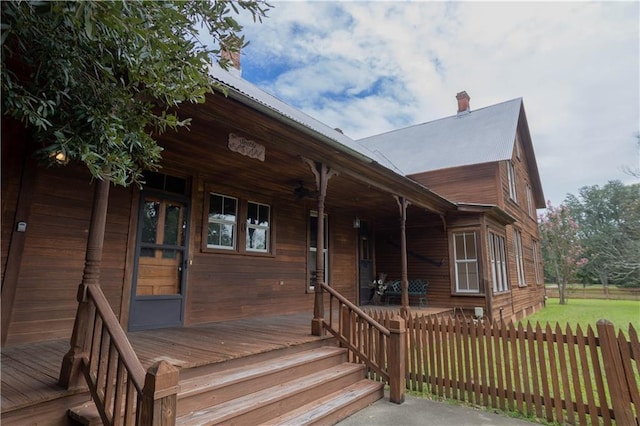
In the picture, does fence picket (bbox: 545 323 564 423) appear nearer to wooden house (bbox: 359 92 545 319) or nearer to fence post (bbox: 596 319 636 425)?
fence post (bbox: 596 319 636 425)

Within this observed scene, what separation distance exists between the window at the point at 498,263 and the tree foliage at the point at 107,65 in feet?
30.3

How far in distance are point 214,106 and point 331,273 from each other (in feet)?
19.4

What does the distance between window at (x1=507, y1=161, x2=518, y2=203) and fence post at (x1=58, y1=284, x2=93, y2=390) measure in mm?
13273

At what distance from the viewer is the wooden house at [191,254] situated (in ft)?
8.29

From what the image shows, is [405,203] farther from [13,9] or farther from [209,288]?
[13,9]

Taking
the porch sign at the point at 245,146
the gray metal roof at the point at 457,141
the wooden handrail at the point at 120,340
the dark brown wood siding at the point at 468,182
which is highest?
the gray metal roof at the point at 457,141

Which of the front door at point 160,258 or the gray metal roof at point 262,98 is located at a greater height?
the gray metal roof at point 262,98

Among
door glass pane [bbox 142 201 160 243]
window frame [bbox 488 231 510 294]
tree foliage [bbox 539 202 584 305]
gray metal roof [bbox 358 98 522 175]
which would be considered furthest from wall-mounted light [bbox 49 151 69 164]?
tree foliage [bbox 539 202 584 305]

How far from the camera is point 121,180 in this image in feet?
7.66

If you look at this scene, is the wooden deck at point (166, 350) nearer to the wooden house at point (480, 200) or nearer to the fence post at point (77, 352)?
the fence post at point (77, 352)

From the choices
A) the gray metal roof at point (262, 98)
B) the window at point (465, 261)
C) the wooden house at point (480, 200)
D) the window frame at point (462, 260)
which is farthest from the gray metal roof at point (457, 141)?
the gray metal roof at point (262, 98)

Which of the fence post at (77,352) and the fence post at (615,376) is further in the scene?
the fence post at (615,376)

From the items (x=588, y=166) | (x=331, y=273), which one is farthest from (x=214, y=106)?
(x=588, y=166)

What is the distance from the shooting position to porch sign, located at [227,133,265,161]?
4141mm
